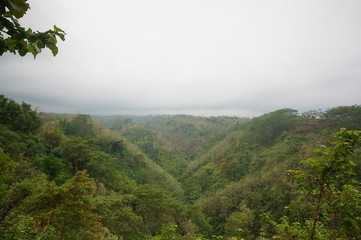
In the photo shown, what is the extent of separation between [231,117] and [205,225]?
164m

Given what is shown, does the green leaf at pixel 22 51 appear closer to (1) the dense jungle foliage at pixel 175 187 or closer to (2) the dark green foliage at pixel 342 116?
(1) the dense jungle foliage at pixel 175 187

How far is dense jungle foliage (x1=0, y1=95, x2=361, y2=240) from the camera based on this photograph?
8.99 feet

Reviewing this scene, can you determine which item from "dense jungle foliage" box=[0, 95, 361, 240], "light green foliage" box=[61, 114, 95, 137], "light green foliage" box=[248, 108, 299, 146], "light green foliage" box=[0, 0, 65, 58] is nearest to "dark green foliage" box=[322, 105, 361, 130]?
Result: "dense jungle foliage" box=[0, 95, 361, 240]

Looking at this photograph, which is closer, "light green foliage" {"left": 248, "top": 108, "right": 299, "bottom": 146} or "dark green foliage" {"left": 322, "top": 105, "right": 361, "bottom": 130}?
"dark green foliage" {"left": 322, "top": 105, "right": 361, "bottom": 130}

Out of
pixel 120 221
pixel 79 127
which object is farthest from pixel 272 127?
pixel 120 221

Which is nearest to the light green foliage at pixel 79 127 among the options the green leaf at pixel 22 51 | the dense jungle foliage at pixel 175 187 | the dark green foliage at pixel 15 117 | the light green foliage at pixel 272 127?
the dense jungle foliage at pixel 175 187

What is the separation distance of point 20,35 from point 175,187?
166ft

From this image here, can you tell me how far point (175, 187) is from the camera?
4881cm

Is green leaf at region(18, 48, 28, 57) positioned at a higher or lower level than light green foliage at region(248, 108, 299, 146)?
higher

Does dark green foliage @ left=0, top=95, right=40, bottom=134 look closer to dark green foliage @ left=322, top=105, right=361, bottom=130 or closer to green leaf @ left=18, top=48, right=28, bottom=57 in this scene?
green leaf @ left=18, top=48, right=28, bottom=57

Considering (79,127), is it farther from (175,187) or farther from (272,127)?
(272,127)

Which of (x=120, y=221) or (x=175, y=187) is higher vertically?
(x=120, y=221)

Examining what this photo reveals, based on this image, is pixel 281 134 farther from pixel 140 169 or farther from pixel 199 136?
pixel 199 136

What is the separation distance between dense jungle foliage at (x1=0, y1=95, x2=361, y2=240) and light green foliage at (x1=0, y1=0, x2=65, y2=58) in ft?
2.93
